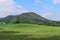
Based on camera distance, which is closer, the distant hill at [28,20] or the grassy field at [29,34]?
the grassy field at [29,34]

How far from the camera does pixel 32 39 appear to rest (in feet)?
77.6

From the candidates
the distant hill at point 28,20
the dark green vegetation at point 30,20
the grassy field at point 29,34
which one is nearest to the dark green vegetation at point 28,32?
the grassy field at point 29,34

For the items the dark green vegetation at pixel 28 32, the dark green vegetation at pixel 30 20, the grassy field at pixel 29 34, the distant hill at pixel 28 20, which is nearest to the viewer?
the grassy field at pixel 29 34

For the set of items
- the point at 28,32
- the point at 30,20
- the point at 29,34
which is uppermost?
the point at 30,20

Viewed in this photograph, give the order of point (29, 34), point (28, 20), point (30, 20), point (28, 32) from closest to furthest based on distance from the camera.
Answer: point (29, 34), point (28, 32), point (30, 20), point (28, 20)

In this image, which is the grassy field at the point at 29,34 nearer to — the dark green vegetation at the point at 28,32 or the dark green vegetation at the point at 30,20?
the dark green vegetation at the point at 28,32

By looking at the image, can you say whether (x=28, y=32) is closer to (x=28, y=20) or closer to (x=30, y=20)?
(x=30, y=20)

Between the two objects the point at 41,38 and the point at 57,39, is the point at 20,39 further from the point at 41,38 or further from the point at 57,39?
the point at 57,39

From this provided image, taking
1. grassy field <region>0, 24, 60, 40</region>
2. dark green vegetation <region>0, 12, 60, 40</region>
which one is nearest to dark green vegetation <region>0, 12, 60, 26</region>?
dark green vegetation <region>0, 12, 60, 40</region>

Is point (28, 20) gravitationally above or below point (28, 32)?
above

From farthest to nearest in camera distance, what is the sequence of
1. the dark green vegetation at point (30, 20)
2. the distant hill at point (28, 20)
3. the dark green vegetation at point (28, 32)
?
1. the distant hill at point (28, 20)
2. the dark green vegetation at point (30, 20)
3. the dark green vegetation at point (28, 32)

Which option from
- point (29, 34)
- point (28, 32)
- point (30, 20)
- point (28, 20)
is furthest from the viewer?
point (28, 20)

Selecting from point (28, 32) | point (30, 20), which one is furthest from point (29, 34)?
point (30, 20)

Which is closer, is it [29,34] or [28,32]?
[29,34]
